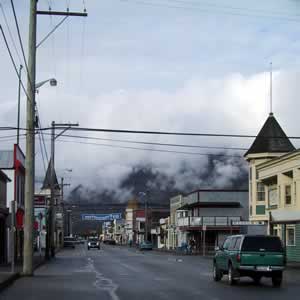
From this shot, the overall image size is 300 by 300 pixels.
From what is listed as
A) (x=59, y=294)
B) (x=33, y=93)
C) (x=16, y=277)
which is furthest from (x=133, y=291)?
(x=33, y=93)

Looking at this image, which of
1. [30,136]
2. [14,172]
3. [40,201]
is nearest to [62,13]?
[30,136]

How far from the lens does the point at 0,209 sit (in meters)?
40.6

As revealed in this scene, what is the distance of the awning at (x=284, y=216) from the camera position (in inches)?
1804

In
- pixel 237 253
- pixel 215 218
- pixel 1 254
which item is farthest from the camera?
pixel 215 218

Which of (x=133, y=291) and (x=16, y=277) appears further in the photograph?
(x=16, y=277)

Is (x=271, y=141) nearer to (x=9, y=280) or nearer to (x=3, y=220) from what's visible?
(x=3, y=220)

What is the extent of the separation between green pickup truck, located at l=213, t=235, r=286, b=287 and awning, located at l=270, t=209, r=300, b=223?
57.6 ft

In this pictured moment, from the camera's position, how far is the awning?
4581 centimetres

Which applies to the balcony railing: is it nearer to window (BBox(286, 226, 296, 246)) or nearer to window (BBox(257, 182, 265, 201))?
window (BBox(257, 182, 265, 201))

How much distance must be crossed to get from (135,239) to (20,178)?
118 m

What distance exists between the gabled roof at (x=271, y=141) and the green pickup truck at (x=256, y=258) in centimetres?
3515

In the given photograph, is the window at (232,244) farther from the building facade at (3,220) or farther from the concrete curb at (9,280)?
the building facade at (3,220)

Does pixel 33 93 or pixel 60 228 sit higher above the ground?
pixel 33 93

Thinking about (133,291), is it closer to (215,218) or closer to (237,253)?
(237,253)
